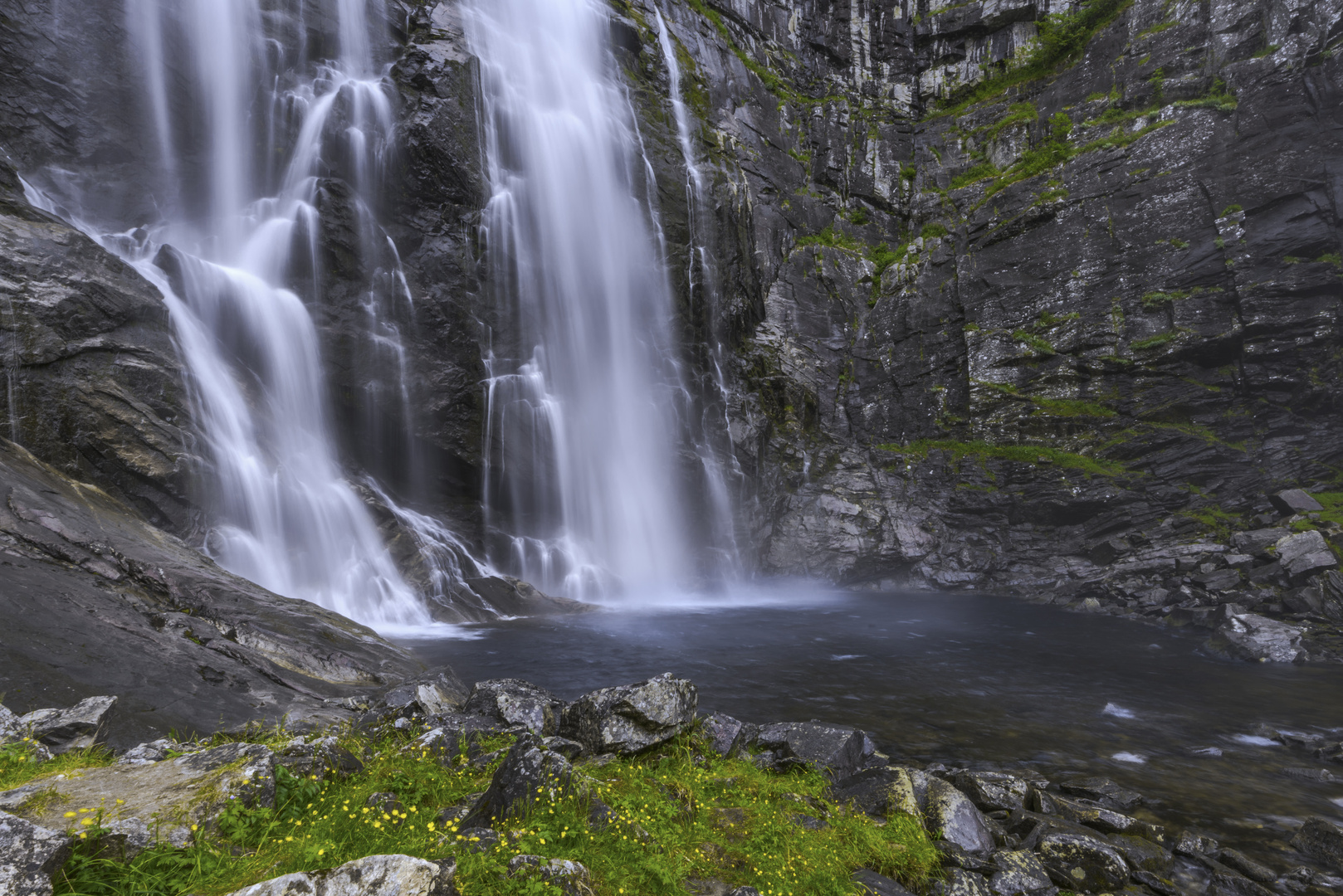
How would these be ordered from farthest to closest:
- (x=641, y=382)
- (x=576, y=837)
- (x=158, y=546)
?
(x=641, y=382) → (x=158, y=546) → (x=576, y=837)

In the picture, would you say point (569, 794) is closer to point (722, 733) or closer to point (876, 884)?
point (876, 884)

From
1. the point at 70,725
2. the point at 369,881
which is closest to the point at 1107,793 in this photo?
the point at 369,881

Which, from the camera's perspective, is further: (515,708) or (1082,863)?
(515,708)

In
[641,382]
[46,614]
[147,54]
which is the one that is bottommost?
[46,614]

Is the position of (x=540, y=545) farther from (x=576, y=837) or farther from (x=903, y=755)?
(x=576, y=837)

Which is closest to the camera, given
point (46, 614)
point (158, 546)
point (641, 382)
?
point (46, 614)

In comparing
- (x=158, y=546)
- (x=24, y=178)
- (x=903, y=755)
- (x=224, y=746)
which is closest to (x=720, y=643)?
(x=903, y=755)

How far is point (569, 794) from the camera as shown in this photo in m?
4.82

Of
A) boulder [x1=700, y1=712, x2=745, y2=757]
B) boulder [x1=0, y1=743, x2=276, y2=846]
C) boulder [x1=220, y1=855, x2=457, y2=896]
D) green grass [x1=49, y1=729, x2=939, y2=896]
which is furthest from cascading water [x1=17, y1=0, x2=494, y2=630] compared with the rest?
boulder [x1=220, y1=855, x2=457, y2=896]

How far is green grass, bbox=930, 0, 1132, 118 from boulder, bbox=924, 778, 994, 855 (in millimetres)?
44847

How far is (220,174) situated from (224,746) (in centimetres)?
2600

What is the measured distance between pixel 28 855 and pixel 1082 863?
7481mm

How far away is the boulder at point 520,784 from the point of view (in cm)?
456

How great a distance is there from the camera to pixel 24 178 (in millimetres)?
19953
